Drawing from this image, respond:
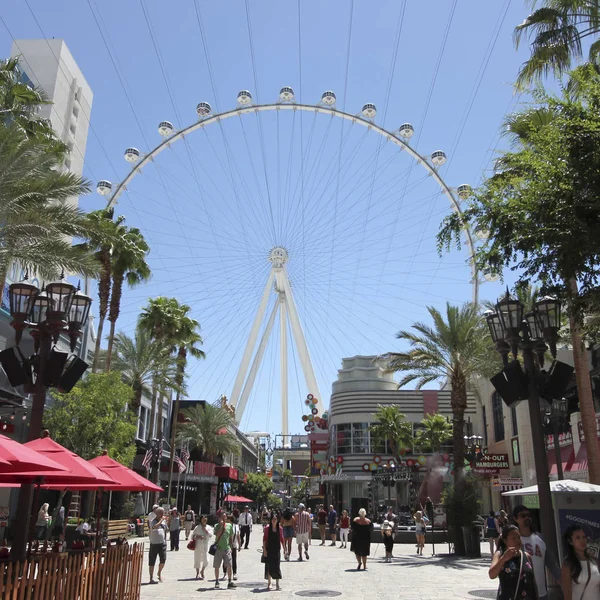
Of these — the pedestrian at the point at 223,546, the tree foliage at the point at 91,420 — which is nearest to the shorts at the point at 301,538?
the pedestrian at the point at 223,546

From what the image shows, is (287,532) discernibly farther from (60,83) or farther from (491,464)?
(60,83)

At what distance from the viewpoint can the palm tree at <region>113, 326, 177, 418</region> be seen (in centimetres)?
4197

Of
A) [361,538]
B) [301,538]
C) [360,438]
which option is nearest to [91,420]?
[301,538]

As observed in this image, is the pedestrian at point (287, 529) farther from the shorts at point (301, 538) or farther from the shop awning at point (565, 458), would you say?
the shop awning at point (565, 458)

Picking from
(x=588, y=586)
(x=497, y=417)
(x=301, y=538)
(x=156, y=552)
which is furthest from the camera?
(x=497, y=417)

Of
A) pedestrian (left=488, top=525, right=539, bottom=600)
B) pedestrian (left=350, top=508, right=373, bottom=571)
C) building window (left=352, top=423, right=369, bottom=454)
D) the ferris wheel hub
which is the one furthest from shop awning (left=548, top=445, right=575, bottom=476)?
building window (left=352, top=423, right=369, bottom=454)

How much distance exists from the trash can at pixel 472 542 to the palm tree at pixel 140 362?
927 inches

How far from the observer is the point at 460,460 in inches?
1086

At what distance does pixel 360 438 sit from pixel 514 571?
205 ft

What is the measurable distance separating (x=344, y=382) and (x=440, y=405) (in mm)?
10840

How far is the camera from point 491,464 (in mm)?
40875

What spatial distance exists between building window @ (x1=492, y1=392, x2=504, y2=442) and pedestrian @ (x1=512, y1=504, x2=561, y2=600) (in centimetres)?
3972

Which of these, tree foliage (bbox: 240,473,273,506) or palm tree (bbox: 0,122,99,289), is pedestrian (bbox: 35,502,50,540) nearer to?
palm tree (bbox: 0,122,99,289)

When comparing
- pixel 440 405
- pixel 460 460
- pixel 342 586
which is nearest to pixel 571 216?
pixel 342 586
